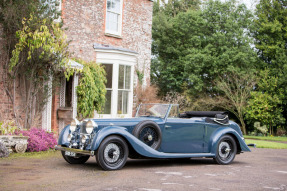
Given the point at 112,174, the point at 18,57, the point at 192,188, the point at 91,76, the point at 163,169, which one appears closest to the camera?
the point at 192,188

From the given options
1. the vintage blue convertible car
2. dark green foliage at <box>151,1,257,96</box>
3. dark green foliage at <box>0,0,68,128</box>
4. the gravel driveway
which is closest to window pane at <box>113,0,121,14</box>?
dark green foliage at <box>0,0,68,128</box>

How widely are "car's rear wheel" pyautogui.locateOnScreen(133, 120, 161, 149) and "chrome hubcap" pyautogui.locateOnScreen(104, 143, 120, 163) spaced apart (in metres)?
0.61

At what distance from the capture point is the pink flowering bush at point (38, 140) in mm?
9656

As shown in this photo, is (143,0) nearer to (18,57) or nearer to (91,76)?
(91,76)

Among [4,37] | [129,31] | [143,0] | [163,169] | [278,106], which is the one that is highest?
[143,0]

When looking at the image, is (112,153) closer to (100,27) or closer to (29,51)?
(29,51)

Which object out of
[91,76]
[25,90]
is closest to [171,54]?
[91,76]

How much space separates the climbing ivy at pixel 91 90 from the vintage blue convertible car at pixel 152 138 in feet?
14.7

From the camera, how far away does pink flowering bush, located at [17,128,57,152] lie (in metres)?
9.66

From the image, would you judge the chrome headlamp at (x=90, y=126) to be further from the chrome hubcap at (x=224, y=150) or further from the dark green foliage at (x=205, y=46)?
the dark green foliage at (x=205, y=46)

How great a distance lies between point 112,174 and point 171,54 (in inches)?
876

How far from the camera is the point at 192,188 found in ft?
18.0

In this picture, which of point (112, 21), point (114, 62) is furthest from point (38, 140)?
point (112, 21)

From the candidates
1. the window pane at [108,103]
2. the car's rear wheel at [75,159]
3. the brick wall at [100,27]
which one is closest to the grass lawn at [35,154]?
the car's rear wheel at [75,159]
